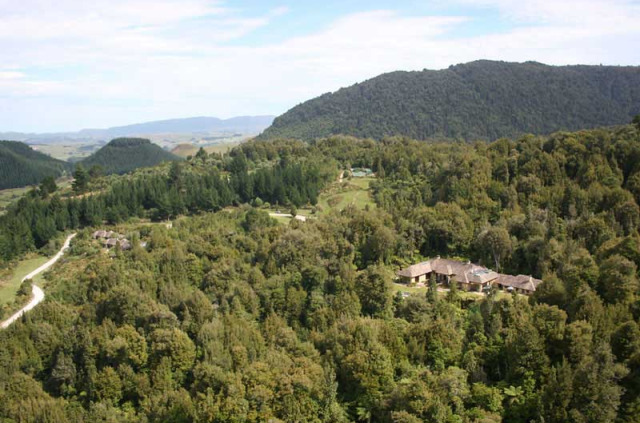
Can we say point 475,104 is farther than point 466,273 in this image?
Yes

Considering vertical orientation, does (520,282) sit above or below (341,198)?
below

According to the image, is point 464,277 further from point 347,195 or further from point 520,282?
point 347,195

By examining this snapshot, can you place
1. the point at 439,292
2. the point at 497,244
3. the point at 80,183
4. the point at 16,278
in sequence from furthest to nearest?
the point at 80,183
the point at 16,278
the point at 497,244
the point at 439,292

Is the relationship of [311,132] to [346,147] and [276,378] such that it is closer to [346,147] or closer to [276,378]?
[346,147]

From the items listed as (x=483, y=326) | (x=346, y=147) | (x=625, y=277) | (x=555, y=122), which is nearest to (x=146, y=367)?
(x=483, y=326)

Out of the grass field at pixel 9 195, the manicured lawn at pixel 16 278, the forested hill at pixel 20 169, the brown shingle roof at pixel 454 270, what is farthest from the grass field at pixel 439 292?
the forested hill at pixel 20 169

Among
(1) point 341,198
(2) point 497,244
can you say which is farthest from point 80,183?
(2) point 497,244
